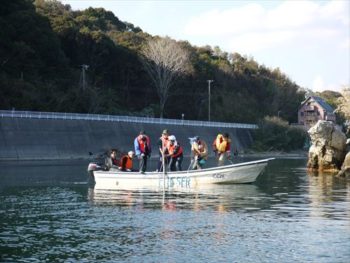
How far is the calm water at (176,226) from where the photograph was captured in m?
13.6

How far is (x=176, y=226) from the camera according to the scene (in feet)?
55.9

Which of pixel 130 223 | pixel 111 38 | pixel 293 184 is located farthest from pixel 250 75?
pixel 130 223

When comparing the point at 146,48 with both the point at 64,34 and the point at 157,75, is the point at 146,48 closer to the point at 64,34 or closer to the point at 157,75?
the point at 157,75

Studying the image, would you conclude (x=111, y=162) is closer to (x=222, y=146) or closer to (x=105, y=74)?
(x=222, y=146)

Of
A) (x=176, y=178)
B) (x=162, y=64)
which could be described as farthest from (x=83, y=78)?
(x=176, y=178)

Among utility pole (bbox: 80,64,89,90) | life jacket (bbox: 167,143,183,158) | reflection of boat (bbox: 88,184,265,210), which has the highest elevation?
utility pole (bbox: 80,64,89,90)

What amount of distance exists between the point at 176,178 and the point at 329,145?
17.7m

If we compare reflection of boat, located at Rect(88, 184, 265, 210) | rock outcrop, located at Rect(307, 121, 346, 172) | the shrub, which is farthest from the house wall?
reflection of boat, located at Rect(88, 184, 265, 210)

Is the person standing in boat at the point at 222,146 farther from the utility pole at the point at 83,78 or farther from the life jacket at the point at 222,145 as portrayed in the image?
the utility pole at the point at 83,78

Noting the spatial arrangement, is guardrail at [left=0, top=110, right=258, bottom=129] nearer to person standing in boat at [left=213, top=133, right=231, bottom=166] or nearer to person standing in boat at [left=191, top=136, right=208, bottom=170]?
person standing in boat at [left=213, top=133, right=231, bottom=166]

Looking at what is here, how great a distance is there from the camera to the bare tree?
101 meters

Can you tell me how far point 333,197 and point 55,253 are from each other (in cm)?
1368

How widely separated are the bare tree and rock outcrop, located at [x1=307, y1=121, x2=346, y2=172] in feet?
185

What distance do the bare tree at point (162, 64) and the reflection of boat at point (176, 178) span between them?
2755 inches
